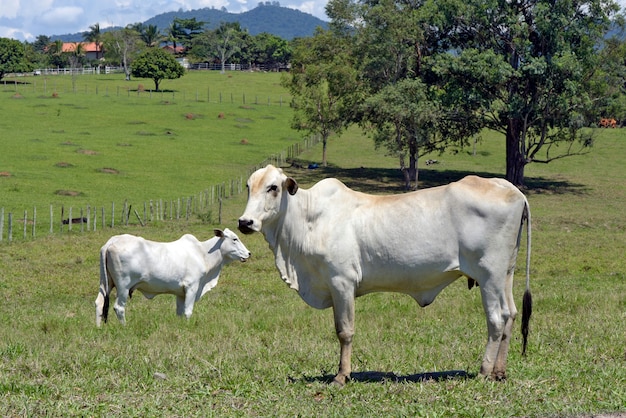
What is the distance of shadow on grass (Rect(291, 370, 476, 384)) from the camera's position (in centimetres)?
870

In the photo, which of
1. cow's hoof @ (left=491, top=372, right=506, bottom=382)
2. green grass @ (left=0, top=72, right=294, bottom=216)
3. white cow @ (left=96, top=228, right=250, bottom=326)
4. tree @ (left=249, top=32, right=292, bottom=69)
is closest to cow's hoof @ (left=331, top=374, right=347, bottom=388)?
cow's hoof @ (left=491, top=372, right=506, bottom=382)

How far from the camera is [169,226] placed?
120 feet

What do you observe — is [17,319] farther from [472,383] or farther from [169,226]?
[169,226]

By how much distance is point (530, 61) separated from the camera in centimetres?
4941

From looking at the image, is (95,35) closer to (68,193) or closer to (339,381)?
(68,193)

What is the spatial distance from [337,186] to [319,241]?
773 mm

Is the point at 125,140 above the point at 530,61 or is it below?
below

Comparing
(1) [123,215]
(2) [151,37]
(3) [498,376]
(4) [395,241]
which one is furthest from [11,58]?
(3) [498,376]

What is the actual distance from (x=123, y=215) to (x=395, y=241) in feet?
104

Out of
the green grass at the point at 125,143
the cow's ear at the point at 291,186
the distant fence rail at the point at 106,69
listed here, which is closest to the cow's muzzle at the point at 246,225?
the cow's ear at the point at 291,186

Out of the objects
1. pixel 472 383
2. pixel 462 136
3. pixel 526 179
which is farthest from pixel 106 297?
pixel 526 179

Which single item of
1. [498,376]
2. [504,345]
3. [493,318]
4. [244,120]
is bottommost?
[498,376]

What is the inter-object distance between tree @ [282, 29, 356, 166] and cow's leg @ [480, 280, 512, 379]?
1897 inches

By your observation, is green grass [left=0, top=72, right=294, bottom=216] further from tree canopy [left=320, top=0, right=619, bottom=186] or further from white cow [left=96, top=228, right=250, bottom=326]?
white cow [left=96, top=228, right=250, bottom=326]
